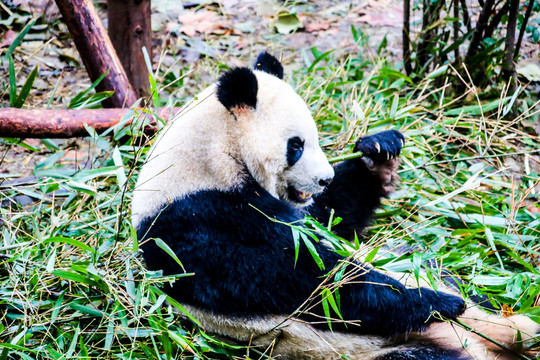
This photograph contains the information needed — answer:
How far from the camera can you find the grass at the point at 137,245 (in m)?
2.37

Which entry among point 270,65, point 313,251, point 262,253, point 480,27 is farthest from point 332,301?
point 480,27

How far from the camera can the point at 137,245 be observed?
2225mm

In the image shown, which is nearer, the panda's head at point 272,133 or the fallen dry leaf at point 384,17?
the panda's head at point 272,133

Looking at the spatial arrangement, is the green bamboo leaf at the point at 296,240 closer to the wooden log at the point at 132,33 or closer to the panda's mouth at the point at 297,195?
the panda's mouth at the point at 297,195

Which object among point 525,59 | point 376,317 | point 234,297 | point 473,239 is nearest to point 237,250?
point 234,297

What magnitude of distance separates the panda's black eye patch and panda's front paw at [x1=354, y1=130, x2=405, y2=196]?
0.65 metres

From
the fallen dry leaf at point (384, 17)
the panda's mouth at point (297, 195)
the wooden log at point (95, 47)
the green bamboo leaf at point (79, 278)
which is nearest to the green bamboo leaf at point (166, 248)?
the green bamboo leaf at point (79, 278)

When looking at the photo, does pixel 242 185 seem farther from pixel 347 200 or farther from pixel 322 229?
pixel 347 200

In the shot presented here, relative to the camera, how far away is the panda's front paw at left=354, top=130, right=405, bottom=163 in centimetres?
310

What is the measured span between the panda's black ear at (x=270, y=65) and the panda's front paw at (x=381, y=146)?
63cm

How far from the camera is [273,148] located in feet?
8.32

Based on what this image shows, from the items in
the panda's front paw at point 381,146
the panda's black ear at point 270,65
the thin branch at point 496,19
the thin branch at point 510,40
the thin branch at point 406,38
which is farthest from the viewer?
the thin branch at point 406,38

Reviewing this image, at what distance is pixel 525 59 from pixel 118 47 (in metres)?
3.77

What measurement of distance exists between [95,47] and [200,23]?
2721 mm
